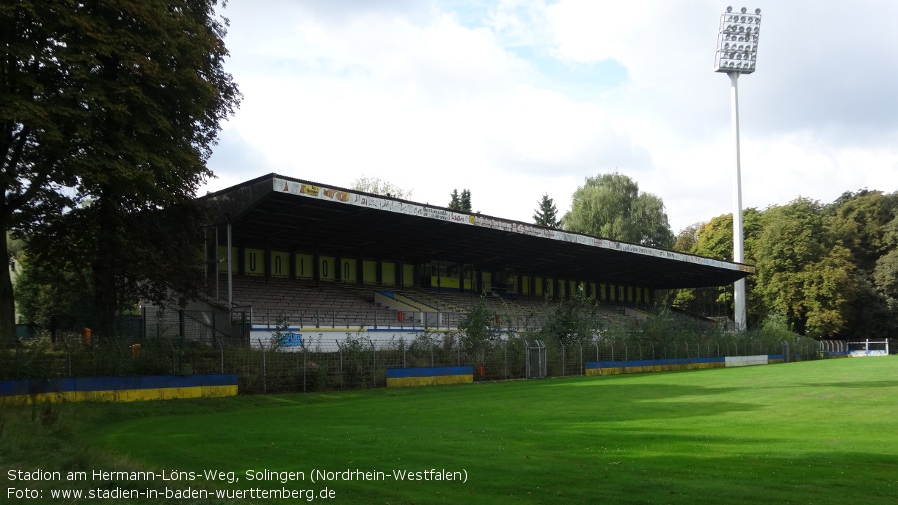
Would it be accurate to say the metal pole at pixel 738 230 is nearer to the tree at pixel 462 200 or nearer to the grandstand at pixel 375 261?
the grandstand at pixel 375 261

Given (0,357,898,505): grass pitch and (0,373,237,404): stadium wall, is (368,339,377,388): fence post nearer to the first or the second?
(0,373,237,404): stadium wall

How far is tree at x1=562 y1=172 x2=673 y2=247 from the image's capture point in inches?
3159

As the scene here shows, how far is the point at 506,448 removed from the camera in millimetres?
13383

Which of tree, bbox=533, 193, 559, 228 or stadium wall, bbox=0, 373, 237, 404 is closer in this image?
stadium wall, bbox=0, 373, 237, 404

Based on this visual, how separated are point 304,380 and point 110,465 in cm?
1867

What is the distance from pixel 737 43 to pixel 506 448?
71947mm

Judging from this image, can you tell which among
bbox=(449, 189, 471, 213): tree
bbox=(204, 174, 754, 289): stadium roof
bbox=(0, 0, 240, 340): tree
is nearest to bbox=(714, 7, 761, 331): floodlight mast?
bbox=(204, 174, 754, 289): stadium roof

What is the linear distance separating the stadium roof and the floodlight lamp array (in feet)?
68.8

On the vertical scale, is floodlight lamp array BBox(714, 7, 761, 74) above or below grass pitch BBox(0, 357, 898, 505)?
above

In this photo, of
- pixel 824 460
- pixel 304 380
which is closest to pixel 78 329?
pixel 304 380

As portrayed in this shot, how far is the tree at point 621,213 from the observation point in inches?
3159

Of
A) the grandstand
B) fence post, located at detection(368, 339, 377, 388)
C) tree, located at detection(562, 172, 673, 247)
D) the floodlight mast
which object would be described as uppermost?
the floodlight mast

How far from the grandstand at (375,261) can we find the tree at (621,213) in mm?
11151

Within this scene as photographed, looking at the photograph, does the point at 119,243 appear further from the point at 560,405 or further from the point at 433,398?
the point at 560,405
